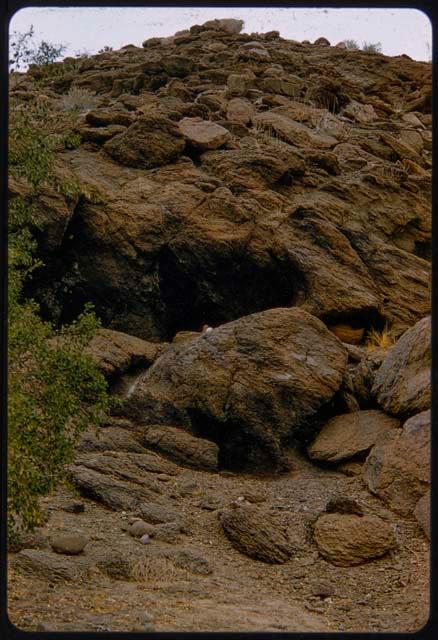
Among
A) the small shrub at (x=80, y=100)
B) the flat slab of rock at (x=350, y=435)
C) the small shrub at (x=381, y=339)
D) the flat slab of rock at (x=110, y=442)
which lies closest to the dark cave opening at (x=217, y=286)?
the small shrub at (x=381, y=339)

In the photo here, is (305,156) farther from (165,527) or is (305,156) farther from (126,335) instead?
(165,527)

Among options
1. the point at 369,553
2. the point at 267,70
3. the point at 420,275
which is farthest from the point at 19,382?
the point at 267,70

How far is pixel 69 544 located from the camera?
31.6 ft

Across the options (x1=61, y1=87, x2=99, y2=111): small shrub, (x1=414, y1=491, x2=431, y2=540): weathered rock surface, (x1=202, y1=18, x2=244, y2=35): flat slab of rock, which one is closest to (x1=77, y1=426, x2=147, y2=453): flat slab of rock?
(x1=414, y1=491, x2=431, y2=540): weathered rock surface

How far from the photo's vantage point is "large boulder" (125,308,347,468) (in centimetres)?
1359

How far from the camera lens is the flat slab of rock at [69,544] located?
956 centimetres

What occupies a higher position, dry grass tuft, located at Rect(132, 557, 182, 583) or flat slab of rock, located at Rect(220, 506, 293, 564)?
flat slab of rock, located at Rect(220, 506, 293, 564)

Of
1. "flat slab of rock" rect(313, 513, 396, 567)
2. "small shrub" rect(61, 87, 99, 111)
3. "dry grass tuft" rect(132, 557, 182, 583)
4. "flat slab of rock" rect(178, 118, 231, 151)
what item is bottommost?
"dry grass tuft" rect(132, 557, 182, 583)

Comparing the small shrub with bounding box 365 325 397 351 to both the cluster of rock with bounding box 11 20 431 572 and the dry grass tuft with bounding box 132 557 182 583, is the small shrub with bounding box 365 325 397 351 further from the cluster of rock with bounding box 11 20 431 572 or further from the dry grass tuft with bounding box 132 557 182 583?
the dry grass tuft with bounding box 132 557 182 583

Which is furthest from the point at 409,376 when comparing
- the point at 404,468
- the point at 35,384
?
the point at 35,384

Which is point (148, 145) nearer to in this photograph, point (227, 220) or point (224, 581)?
point (227, 220)

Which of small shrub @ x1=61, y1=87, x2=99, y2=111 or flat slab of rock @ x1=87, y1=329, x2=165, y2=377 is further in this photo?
small shrub @ x1=61, y1=87, x2=99, y2=111

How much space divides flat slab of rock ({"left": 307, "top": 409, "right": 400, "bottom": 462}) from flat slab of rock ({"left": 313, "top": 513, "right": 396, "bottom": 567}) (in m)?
2.29

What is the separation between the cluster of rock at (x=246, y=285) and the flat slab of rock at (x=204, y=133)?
61 mm
